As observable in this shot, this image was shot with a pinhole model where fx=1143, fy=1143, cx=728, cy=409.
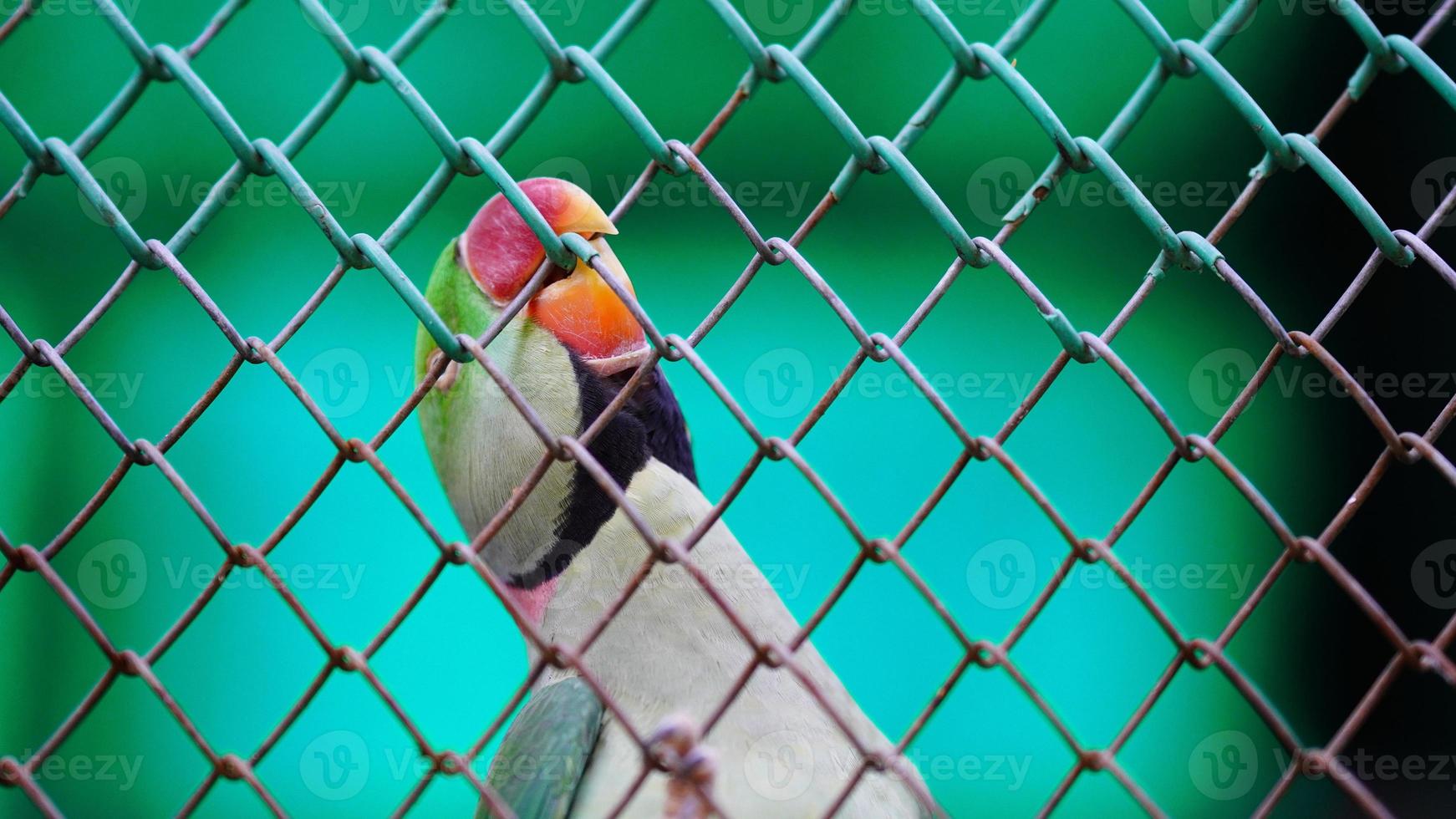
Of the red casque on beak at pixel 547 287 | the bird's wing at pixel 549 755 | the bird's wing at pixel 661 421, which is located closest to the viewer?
the bird's wing at pixel 549 755

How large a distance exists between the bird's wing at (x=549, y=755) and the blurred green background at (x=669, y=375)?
119 centimetres

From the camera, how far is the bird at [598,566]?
145 centimetres

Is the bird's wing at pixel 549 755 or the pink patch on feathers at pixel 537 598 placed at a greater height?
the pink patch on feathers at pixel 537 598

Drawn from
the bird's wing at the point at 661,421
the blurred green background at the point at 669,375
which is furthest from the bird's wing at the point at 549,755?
the blurred green background at the point at 669,375

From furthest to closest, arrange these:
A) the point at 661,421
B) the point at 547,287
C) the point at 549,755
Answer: the point at 661,421
the point at 547,287
the point at 549,755

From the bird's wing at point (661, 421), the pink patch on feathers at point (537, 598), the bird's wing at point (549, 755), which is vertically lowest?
the bird's wing at point (549, 755)

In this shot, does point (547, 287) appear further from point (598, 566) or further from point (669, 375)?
point (669, 375)

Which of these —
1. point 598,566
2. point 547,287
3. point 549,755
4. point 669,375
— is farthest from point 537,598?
point 669,375

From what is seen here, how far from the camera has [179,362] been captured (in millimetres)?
2748

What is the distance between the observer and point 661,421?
1729 mm

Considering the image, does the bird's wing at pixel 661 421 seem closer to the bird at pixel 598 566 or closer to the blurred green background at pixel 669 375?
the bird at pixel 598 566

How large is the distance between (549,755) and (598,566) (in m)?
0.30

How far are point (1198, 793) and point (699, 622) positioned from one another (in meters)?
1.90

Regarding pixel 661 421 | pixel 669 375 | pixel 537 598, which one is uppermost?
pixel 669 375
